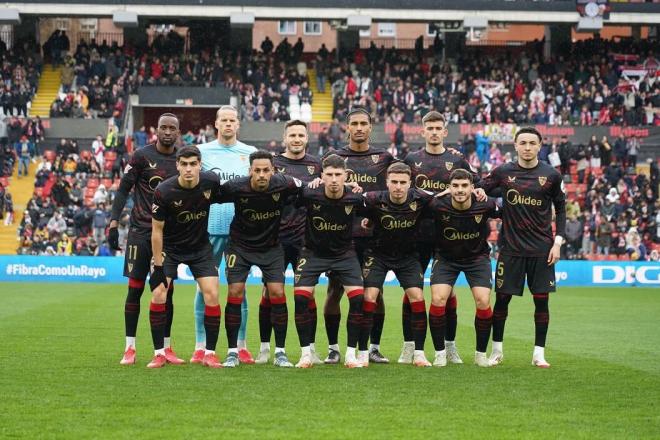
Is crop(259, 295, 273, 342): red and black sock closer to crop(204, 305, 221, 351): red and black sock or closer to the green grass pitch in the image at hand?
the green grass pitch

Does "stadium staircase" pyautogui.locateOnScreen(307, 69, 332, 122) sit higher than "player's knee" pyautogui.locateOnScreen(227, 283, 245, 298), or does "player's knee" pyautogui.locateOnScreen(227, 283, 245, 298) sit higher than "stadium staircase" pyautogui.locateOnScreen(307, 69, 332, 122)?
"stadium staircase" pyautogui.locateOnScreen(307, 69, 332, 122)

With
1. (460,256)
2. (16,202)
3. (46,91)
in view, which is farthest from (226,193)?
(46,91)

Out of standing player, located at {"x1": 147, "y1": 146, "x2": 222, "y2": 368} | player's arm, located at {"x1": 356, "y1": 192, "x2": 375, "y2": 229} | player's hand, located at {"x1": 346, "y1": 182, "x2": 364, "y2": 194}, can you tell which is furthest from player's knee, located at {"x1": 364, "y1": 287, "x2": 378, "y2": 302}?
standing player, located at {"x1": 147, "y1": 146, "x2": 222, "y2": 368}

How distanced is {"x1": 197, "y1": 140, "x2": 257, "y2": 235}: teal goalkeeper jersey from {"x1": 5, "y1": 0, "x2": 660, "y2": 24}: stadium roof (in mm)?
31134

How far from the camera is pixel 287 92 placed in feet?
135

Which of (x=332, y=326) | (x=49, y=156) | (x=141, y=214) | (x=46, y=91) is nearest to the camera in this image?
(x=141, y=214)

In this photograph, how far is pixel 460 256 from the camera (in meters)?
10.9

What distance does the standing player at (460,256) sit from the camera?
10.7m

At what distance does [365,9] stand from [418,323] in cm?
3201

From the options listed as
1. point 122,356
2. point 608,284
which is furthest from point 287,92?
point 122,356

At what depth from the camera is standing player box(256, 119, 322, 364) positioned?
10.9 m

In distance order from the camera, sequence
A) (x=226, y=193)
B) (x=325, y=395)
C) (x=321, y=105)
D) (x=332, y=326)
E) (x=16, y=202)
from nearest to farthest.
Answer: (x=325, y=395)
(x=226, y=193)
(x=332, y=326)
(x=16, y=202)
(x=321, y=105)

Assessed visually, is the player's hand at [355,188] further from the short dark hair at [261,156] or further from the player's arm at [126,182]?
the player's arm at [126,182]

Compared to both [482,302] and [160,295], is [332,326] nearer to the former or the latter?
[482,302]
